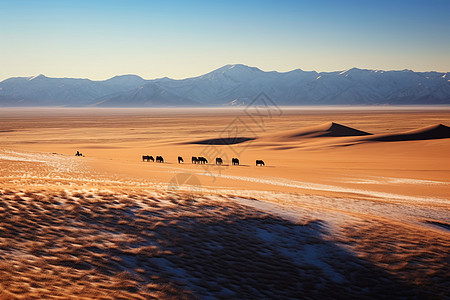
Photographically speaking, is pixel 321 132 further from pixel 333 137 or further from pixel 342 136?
pixel 333 137

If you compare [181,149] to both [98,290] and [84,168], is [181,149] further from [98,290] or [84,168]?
[98,290]

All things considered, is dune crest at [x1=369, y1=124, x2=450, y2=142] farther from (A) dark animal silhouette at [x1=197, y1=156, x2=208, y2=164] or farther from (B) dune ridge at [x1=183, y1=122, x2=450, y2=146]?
(A) dark animal silhouette at [x1=197, y1=156, x2=208, y2=164]

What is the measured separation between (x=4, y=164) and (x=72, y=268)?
63.4ft

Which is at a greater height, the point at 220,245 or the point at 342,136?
the point at 220,245

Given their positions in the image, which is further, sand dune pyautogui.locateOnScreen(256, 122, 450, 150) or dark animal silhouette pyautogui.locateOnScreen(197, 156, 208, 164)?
sand dune pyautogui.locateOnScreen(256, 122, 450, 150)

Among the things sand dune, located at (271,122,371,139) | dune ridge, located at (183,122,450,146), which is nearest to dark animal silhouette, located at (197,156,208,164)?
dune ridge, located at (183,122,450,146)

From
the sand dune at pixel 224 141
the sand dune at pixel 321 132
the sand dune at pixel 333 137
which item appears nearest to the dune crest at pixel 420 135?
the sand dune at pixel 333 137

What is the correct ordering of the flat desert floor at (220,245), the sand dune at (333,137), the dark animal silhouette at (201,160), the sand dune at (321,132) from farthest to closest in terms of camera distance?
the sand dune at (321,132), the sand dune at (333,137), the dark animal silhouette at (201,160), the flat desert floor at (220,245)

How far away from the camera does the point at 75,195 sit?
1130cm

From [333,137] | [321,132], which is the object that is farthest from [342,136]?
[321,132]

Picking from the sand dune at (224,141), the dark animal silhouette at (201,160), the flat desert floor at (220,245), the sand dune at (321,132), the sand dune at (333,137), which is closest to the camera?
the flat desert floor at (220,245)

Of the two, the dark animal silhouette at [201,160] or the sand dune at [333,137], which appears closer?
the dark animal silhouette at [201,160]

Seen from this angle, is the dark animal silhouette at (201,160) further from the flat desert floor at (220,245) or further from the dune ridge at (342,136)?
the dune ridge at (342,136)

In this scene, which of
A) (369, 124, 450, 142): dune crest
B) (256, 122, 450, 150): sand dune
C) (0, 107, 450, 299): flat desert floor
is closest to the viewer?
(0, 107, 450, 299): flat desert floor
